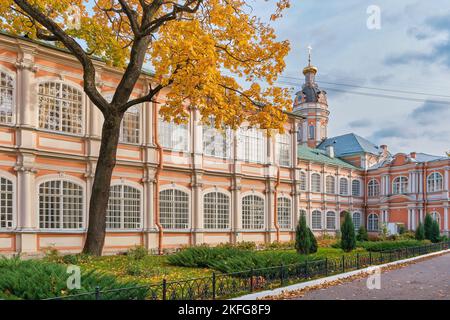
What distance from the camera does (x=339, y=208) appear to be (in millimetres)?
43938

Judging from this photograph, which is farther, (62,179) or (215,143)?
(215,143)

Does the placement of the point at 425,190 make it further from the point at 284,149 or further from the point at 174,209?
the point at 174,209

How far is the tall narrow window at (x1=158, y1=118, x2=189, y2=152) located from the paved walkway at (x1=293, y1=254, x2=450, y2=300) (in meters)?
11.9

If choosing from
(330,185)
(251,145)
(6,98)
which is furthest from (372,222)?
(6,98)

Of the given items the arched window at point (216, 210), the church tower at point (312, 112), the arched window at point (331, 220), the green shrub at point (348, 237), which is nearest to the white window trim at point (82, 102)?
the arched window at point (216, 210)

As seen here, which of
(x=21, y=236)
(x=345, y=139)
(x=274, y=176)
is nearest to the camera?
(x=21, y=236)

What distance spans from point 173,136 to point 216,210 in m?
4.90

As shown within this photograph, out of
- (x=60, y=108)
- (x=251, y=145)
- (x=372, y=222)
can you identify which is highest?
(x=60, y=108)

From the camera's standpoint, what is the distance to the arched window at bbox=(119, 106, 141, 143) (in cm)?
2122

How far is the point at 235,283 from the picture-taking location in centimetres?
1020

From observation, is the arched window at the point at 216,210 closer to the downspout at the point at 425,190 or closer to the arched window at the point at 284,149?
the arched window at the point at 284,149
